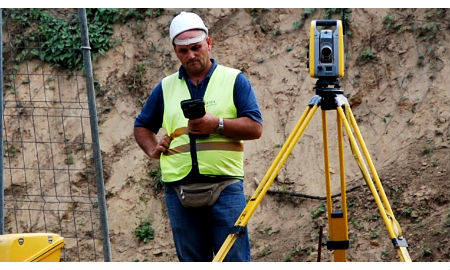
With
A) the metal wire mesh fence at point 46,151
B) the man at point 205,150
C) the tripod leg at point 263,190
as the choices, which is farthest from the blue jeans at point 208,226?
the metal wire mesh fence at point 46,151

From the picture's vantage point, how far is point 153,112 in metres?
4.87

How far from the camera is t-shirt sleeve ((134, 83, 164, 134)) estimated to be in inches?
191

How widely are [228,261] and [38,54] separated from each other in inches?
208

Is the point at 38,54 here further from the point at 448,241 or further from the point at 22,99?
the point at 448,241

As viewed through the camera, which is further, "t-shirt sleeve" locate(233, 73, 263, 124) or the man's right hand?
the man's right hand

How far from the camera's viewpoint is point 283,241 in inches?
298

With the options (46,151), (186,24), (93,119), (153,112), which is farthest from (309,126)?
(186,24)

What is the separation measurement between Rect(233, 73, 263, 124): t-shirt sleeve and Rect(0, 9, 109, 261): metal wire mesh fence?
3825 mm

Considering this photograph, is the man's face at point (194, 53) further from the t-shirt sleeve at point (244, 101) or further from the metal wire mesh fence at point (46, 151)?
the metal wire mesh fence at point (46, 151)

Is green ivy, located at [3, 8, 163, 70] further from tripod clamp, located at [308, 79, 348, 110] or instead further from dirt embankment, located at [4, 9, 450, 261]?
tripod clamp, located at [308, 79, 348, 110]

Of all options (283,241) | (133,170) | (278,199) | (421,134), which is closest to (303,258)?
(283,241)

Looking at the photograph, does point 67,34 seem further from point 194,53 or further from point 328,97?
point 328,97

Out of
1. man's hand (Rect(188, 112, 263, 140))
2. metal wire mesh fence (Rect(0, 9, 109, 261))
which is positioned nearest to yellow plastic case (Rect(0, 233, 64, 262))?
man's hand (Rect(188, 112, 263, 140))

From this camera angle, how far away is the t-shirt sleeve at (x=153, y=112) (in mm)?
4844
